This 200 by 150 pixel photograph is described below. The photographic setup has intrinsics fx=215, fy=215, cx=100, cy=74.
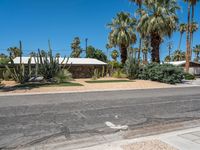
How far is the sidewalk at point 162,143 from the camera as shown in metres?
4.51

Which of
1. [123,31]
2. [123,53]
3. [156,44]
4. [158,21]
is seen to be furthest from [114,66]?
[158,21]

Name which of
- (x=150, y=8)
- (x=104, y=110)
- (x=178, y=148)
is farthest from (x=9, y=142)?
(x=150, y=8)

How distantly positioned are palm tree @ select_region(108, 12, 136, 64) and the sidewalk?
27.7 meters

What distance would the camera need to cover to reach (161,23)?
26.2 meters

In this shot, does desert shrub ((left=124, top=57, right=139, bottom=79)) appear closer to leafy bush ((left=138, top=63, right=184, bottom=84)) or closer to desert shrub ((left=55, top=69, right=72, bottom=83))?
leafy bush ((left=138, top=63, right=184, bottom=84))

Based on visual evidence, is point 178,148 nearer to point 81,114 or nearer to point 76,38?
point 81,114

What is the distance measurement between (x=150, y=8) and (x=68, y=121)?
24.5 m

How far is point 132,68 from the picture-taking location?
90.4ft

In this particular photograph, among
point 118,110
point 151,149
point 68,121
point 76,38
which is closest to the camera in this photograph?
point 151,149

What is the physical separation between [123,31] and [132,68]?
764cm

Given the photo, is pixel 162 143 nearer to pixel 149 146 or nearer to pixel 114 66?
pixel 149 146

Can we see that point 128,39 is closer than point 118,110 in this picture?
No

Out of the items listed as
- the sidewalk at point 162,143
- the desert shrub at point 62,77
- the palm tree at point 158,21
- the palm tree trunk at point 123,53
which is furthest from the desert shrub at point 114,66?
the sidewalk at point 162,143

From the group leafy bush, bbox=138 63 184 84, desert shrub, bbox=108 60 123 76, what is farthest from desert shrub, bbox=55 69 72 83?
desert shrub, bbox=108 60 123 76
